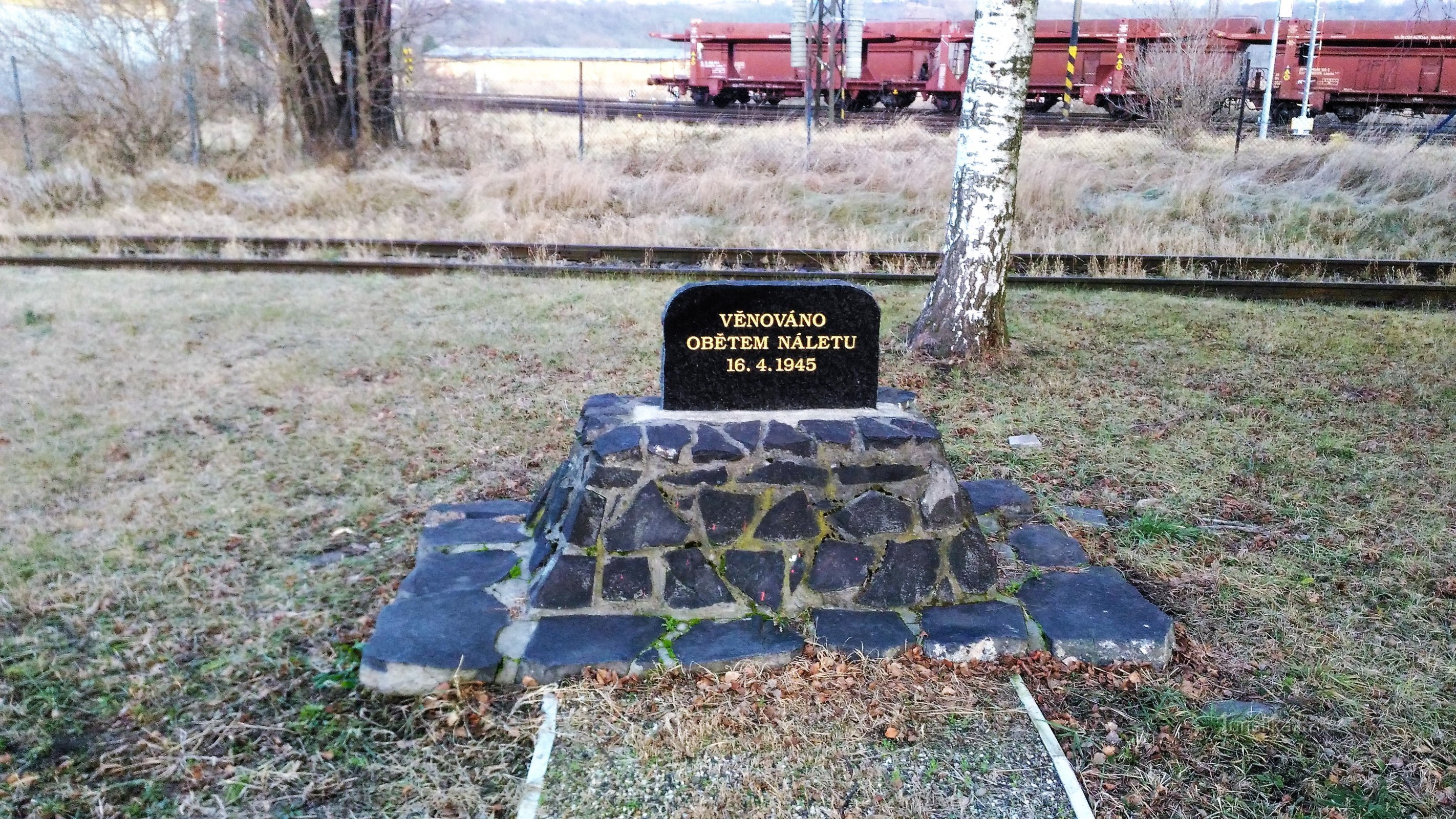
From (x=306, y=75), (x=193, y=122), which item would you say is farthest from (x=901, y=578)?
(x=193, y=122)

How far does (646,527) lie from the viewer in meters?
4.31

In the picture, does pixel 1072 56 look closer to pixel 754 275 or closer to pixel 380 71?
pixel 754 275

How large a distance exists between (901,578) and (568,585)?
137 centimetres

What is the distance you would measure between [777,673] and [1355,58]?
80.9 feet

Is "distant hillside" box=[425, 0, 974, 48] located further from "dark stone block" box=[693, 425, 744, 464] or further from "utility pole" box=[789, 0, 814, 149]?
"dark stone block" box=[693, 425, 744, 464]

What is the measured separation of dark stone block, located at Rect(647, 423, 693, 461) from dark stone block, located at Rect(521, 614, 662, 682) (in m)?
0.67

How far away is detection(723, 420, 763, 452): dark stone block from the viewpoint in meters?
4.38

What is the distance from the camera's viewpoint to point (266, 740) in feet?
11.9

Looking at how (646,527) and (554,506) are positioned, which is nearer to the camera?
(646,527)

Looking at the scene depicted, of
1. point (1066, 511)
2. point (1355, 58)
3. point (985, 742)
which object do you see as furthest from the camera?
point (1355, 58)

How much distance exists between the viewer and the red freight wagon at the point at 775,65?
2536 cm

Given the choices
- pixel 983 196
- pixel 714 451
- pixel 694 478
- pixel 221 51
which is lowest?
pixel 694 478

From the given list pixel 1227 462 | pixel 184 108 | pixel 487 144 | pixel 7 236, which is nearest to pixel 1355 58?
pixel 487 144

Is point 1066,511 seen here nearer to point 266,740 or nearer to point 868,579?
point 868,579
